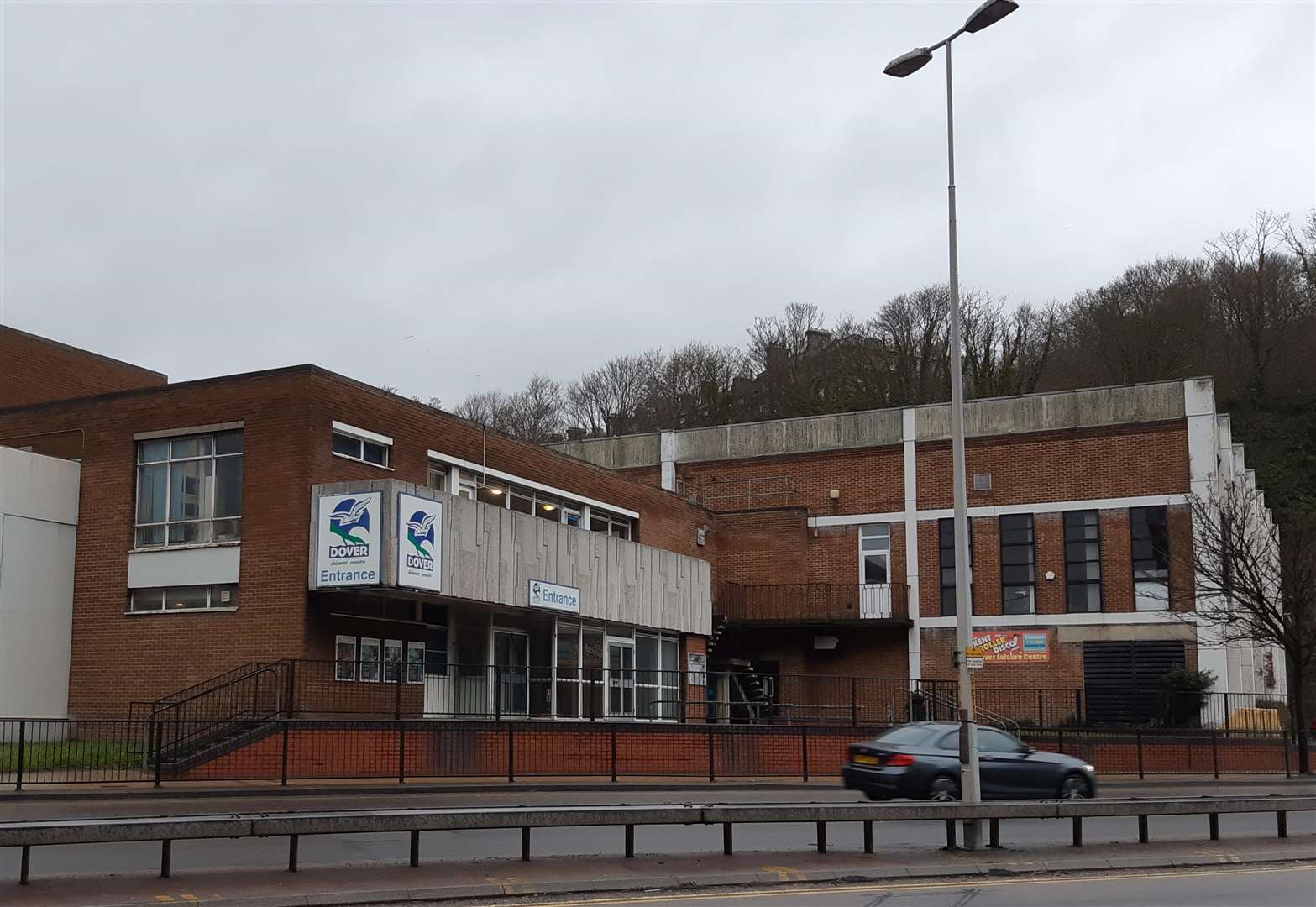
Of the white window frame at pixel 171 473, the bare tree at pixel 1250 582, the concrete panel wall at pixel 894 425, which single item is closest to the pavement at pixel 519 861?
the white window frame at pixel 171 473

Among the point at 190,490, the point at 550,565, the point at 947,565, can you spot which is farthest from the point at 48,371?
the point at 947,565

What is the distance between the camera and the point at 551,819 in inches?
534

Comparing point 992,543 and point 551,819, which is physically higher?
point 992,543

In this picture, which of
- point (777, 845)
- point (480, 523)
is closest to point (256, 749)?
point (480, 523)

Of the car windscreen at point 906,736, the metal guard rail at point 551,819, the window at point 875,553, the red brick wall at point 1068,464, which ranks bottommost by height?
the metal guard rail at point 551,819

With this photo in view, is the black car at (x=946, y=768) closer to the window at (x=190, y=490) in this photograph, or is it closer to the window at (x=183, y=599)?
the window at (x=183, y=599)

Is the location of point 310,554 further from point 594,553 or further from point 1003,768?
point 1003,768

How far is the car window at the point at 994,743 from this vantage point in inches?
918

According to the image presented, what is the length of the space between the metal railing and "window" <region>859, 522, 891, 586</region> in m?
0.47

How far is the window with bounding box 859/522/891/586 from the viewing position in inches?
1731

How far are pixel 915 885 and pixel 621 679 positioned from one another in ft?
68.0

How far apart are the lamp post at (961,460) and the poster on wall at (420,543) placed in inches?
471

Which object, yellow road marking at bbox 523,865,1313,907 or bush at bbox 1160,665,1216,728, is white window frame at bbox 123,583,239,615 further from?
bush at bbox 1160,665,1216,728

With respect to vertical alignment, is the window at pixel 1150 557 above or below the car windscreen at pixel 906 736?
above
